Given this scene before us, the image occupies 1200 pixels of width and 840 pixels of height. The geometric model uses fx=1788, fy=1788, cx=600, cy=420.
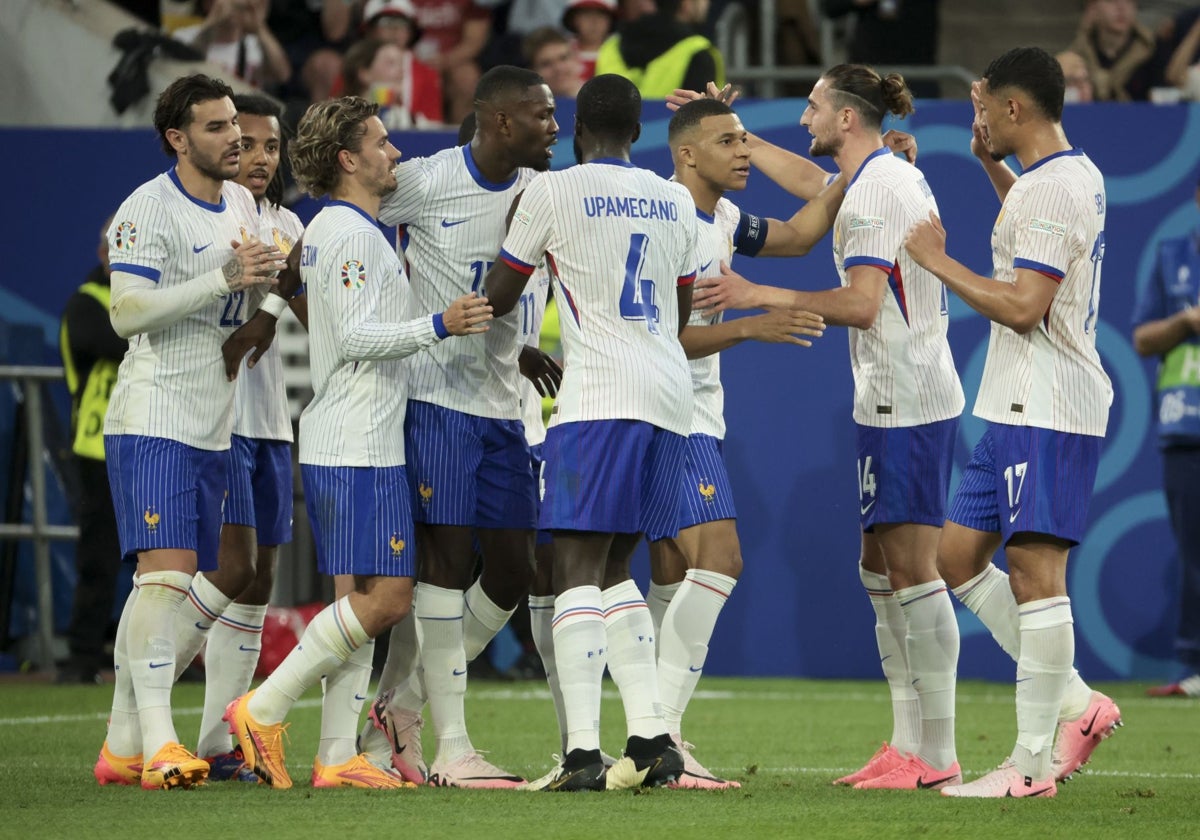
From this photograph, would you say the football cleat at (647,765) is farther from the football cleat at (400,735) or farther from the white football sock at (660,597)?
the white football sock at (660,597)

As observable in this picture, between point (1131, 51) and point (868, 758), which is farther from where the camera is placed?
point (1131, 51)

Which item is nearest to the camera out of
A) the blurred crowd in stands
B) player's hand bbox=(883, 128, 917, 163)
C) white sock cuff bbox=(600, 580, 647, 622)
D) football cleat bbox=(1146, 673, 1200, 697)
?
white sock cuff bbox=(600, 580, 647, 622)

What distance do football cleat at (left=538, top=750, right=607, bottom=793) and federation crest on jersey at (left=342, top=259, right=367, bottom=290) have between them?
1776mm

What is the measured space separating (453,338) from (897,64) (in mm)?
6765

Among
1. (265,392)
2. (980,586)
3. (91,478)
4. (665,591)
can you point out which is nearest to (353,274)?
(265,392)

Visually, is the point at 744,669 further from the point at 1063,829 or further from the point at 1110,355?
the point at 1063,829

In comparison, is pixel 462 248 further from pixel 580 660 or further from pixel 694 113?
pixel 580 660

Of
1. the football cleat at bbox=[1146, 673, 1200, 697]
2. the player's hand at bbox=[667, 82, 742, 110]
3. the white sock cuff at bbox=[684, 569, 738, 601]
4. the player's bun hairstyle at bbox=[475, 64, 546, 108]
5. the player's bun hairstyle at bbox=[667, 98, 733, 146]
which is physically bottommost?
the football cleat at bbox=[1146, 673, 1200, 697]

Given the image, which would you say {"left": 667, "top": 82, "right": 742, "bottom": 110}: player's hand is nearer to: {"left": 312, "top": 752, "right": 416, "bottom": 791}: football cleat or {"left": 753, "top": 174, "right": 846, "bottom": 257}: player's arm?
{"left": 753, "top": 174, "right": 846, "bottom": 257}: player's arm

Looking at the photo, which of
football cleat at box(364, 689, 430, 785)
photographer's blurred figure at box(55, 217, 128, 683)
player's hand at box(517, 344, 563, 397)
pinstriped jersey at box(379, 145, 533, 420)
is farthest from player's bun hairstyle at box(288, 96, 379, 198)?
photographer's blurred figure at box(55, 217, 128, 683)

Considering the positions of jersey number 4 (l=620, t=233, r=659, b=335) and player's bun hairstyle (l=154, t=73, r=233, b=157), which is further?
player's bun hairstyle (l=154, t=73, r=233, b=157)

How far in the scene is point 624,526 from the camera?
6.00 metres

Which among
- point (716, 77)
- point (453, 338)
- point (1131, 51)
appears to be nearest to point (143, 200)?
point (453, 338)

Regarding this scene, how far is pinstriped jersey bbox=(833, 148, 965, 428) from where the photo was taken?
6654 millimetres
